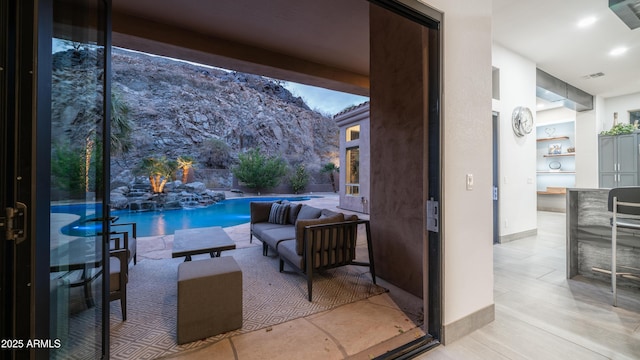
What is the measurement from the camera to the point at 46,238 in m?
0.96

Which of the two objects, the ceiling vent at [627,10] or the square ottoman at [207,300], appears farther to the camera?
the ceiling vent at [627,10]

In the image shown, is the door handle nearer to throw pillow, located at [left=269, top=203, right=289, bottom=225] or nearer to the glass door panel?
the glass door panel

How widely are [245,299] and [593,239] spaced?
3931 millimetres

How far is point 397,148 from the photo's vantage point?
9.34ft

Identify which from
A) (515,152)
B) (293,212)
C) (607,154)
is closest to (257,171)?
(293,212)

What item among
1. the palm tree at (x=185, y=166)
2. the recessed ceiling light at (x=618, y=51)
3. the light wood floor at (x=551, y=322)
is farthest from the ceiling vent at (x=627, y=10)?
the palm tree at (x=185, y=166)

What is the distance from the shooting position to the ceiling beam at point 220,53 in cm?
336

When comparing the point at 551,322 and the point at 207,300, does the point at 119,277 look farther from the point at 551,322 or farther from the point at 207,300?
the point at 551,322

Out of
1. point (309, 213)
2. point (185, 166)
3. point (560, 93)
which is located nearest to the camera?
point (309, 213)

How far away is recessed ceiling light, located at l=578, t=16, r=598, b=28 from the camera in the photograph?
350 centimetres

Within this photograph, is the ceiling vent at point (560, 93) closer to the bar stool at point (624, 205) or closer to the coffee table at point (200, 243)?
the bar stool at point (624, 205)

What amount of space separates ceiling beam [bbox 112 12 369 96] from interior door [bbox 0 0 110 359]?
2.39 metres

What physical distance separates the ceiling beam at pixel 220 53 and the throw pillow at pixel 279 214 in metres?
2.35

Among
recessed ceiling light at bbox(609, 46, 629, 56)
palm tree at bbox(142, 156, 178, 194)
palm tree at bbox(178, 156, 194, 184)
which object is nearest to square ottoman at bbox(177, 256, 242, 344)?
recessed ceiling light at bbox(609, 46, 629, 56)
